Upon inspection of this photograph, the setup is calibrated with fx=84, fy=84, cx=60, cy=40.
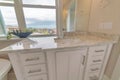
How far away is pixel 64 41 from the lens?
129cm

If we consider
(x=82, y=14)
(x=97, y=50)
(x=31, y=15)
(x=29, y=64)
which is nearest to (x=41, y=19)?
(x=31, y=15)

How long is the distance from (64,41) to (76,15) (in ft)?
2.26

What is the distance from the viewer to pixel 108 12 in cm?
136

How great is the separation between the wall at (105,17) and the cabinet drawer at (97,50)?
0.32 m

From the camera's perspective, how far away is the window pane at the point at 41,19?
162 cm

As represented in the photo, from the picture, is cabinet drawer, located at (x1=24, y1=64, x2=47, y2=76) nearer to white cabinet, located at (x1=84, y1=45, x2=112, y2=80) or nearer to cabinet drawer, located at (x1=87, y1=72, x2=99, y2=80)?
white cabinet, located at (x1=84, y1=45, x2=112, y2=80)

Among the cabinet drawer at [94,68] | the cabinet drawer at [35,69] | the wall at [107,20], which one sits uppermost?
Answer: the wall at [107,20]

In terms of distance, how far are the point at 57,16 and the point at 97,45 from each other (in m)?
0.92

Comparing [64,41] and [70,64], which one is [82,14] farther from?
[70,64]

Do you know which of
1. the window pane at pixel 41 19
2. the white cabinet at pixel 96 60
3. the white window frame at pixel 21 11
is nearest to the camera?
the white cabinet at pixel 96 60

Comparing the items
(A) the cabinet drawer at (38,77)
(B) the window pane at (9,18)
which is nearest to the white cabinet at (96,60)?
(A) the cabinet drawer at (38,77)

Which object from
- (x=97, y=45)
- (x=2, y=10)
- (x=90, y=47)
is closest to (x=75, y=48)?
(x=90, y=47)

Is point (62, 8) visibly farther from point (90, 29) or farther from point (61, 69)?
point (61, 69)

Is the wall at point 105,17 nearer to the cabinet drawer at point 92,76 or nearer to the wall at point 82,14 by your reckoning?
the wall at point 82,14
